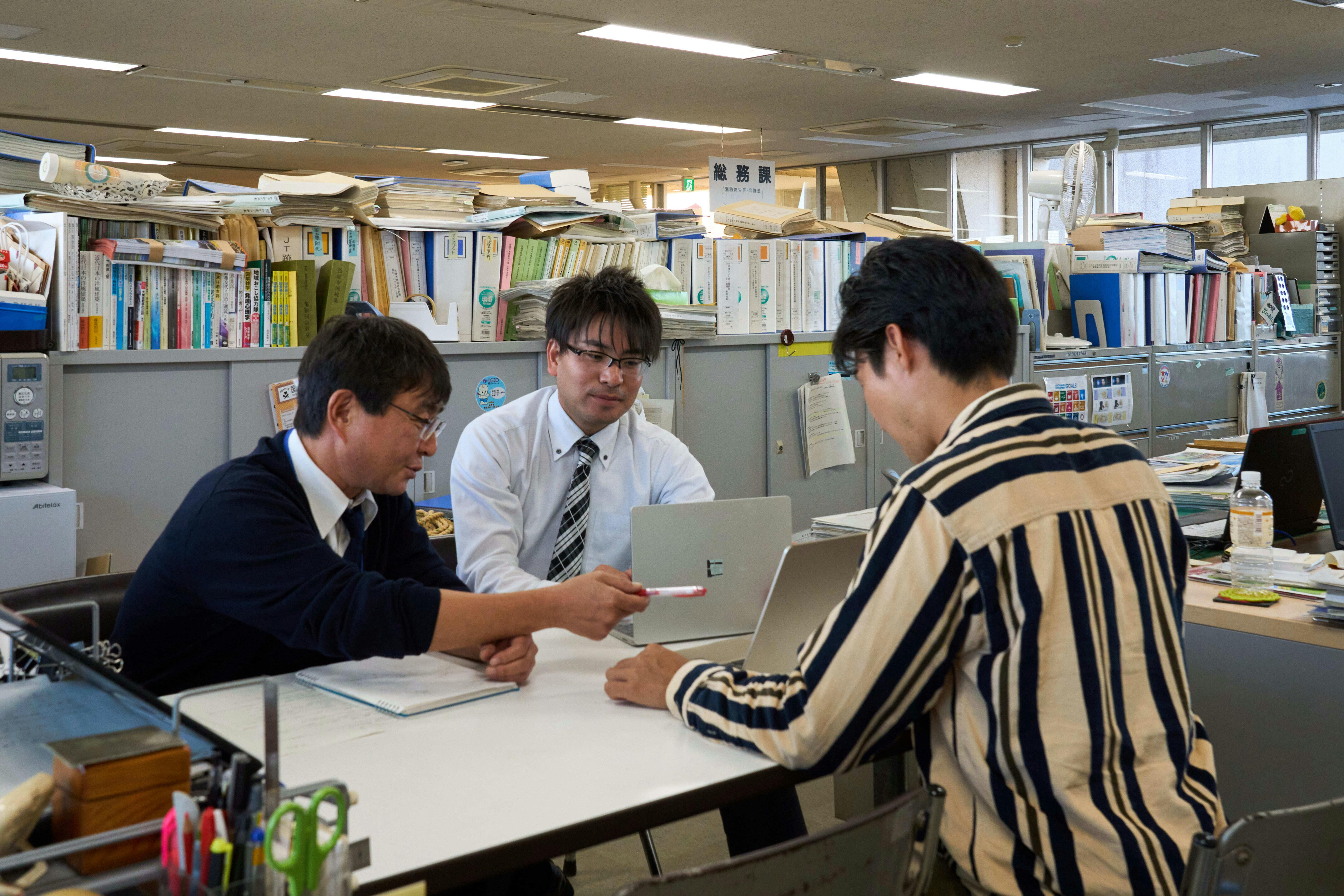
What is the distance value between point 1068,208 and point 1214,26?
2.25 metres

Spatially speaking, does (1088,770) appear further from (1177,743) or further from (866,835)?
(866,835)

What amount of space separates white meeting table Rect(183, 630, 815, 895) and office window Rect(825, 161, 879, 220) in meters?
10.9

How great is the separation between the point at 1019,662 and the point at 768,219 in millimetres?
3416

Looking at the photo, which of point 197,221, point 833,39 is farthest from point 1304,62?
point 197,221

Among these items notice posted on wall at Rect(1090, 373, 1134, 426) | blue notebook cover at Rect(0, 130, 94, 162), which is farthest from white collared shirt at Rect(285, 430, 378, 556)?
notice posted on wall at Rect(1090, 373, 1134, 426)

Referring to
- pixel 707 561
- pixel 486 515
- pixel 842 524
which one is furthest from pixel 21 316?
pixel 842 524

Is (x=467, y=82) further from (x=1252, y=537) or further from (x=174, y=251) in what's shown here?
(x=1252, y=537)

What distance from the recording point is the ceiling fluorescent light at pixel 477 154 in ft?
36.1

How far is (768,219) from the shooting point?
4418 millimetres

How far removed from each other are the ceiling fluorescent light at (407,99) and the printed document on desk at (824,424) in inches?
199

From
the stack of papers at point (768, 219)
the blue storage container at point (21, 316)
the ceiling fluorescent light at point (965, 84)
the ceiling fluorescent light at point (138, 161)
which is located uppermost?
the ceiling fluorescent light at point (138, 161)

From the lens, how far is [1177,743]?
4.09ft

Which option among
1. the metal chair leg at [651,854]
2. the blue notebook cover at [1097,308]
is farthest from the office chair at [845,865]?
the blue notebook cover at [1097,308]

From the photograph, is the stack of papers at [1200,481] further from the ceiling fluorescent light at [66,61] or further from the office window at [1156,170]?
the office window at [1156,170]
